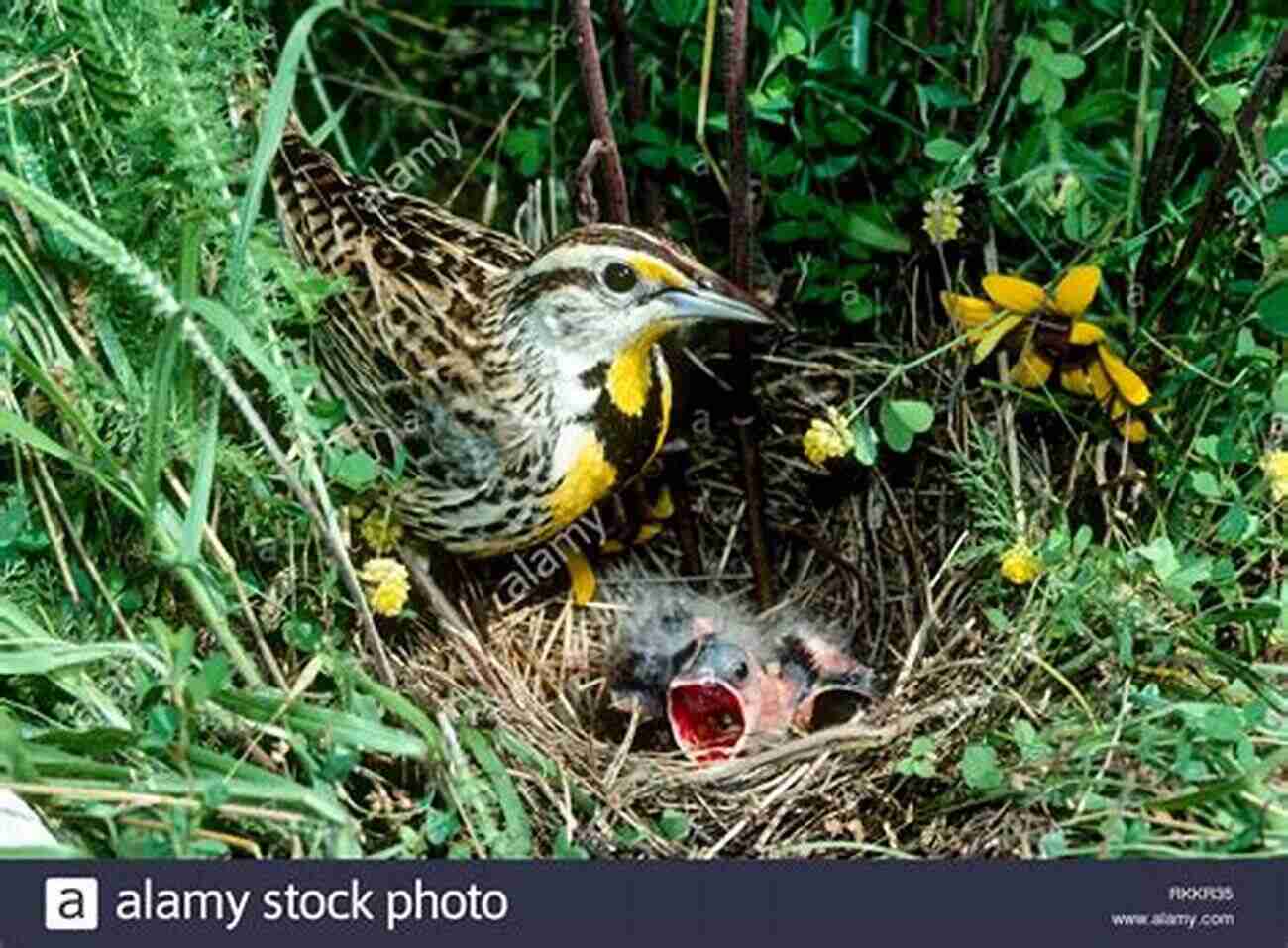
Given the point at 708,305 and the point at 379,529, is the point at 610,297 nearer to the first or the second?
the point at 708,305

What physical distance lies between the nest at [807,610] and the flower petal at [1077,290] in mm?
227

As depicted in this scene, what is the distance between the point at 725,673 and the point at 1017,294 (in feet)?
2.15

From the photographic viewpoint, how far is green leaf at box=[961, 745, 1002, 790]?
2969 mm

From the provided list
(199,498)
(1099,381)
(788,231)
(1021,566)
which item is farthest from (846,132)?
(199,498)

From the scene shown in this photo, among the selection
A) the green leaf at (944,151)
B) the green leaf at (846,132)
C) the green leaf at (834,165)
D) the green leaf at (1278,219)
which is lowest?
the green leaf at (1278,219)

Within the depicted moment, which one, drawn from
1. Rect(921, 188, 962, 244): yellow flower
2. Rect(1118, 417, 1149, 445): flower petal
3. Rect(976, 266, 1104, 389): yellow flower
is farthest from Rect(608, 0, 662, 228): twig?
Rect(1118, 417, 1149, 445): flower petal

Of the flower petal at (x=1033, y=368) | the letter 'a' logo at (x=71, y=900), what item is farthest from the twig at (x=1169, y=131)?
the letter 'a' logo at (x=71, y=900)

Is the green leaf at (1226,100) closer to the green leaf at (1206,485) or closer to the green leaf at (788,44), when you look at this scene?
the green leaf at (1206,485)

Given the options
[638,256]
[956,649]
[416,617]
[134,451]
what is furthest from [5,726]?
[956,649]

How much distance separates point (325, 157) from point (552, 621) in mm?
759

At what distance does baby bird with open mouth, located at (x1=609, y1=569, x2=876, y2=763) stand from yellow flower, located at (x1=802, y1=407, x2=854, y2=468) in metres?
0.29

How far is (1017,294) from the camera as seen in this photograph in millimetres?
3322

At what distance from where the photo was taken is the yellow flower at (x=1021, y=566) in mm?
3146

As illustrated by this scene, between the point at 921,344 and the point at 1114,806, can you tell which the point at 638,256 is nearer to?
the point at 921,344
